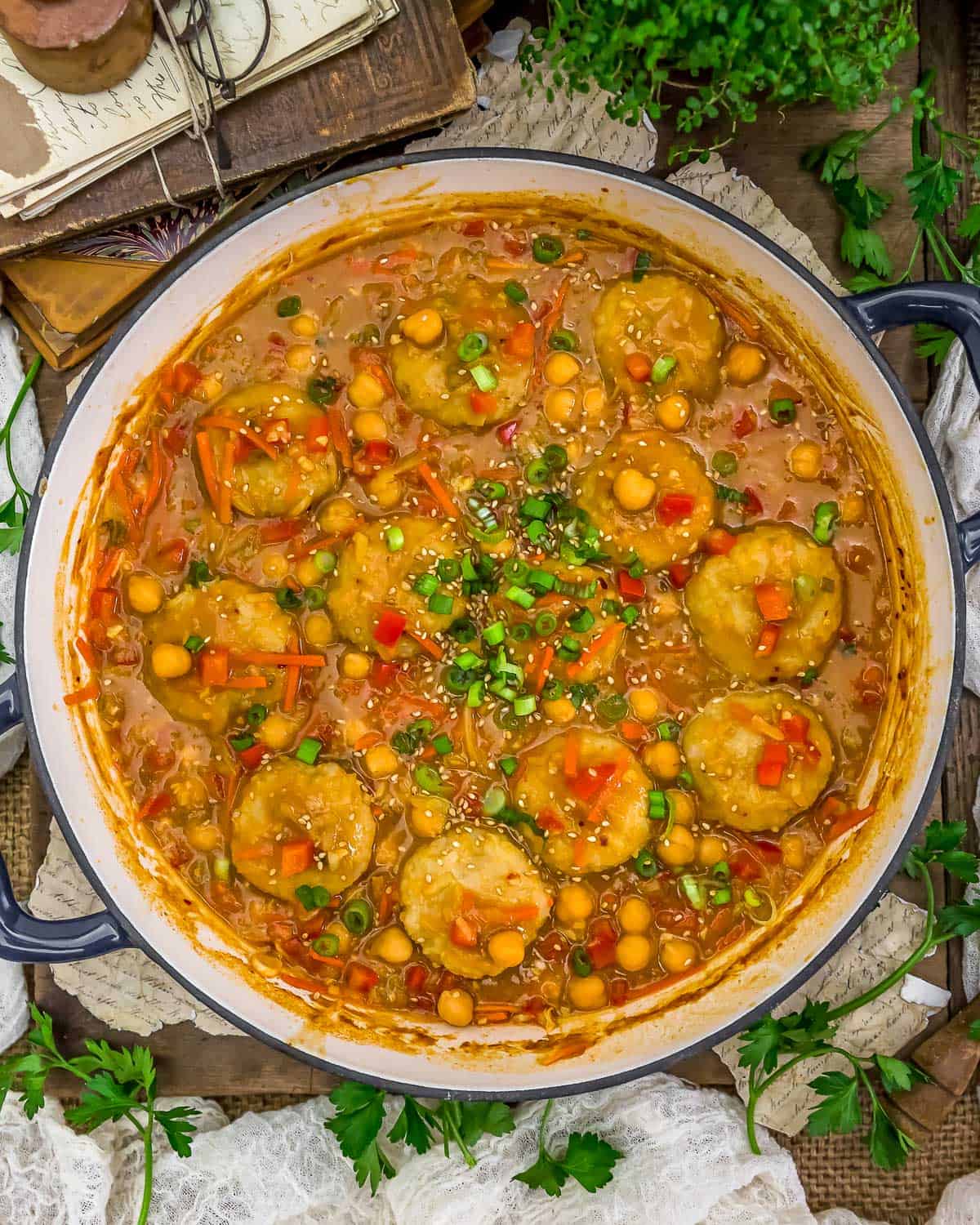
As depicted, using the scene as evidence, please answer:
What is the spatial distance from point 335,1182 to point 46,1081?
1046mm

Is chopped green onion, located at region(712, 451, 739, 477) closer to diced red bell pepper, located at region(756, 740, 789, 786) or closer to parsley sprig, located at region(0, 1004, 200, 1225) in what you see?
Answer: diced red bell pepper, located at region(756, 740, 789, 786)

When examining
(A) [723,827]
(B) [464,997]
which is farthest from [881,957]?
(B) [464,997]

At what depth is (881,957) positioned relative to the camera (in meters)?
3.61

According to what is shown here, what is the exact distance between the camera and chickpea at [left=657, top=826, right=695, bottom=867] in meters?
3.45

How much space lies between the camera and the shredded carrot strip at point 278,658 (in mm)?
3393

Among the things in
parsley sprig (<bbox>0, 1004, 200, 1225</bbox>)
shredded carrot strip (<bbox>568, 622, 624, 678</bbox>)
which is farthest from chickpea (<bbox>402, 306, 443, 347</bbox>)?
parsley sprig (<bbox>0, 1004, 200, 1225</bbox>)

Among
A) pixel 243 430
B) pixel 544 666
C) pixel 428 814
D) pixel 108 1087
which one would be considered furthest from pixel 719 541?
pixel 108 1087

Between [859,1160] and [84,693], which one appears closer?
[84,693]

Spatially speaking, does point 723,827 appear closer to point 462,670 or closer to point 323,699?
point 462,670

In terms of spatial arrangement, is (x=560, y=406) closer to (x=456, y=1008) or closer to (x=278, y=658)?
(x=278, y=658)

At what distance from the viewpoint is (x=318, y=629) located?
3467 millimetres

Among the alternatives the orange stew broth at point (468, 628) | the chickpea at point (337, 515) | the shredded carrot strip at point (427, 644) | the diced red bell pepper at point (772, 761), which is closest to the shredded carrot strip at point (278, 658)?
the orange stew broth at point (468, 628)

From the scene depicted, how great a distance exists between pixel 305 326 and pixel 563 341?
2.67 ft

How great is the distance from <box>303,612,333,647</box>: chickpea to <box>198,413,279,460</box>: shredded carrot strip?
52 cm
